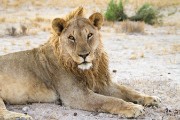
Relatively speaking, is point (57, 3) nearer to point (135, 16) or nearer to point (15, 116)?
point (135, 16)

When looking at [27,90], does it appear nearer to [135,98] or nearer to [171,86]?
[135,98]

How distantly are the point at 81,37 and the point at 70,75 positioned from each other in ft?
1.46

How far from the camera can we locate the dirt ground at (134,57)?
4.75 m

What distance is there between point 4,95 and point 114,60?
3.51 metres

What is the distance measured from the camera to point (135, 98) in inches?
198

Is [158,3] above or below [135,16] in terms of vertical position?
above

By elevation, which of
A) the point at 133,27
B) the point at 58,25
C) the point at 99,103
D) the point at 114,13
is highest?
the point at 58,25

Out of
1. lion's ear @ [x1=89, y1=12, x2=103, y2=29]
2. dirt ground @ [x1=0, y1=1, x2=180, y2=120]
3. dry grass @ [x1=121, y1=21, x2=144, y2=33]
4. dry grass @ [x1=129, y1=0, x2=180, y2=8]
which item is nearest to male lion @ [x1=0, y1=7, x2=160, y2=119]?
lion's ear @ [x1=89, y1=12, x2=103, y2=29]

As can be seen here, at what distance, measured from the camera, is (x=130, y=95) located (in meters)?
5.08

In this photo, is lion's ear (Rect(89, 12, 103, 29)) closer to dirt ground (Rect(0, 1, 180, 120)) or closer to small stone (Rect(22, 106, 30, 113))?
dirt ground (Rect(0, 1, 180, 120))

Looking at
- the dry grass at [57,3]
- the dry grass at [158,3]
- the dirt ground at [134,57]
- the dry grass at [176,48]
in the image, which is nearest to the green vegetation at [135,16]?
the dirt ground at [134,57]

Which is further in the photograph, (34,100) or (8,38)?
(8,38)

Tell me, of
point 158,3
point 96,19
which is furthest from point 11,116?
point 158,3

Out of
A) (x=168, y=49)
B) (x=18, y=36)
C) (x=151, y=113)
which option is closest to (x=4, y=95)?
(x=151, y=113)
